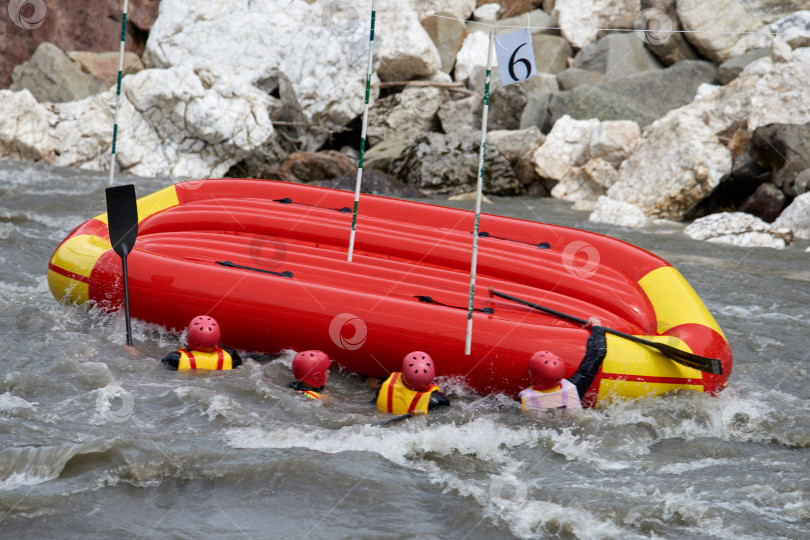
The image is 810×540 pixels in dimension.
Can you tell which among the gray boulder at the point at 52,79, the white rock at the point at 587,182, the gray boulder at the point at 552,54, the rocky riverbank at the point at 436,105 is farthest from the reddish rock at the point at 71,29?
the white rock at the point at 587,182

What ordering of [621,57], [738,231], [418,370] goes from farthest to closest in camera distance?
[621,57] < [738,231] < [418,370]

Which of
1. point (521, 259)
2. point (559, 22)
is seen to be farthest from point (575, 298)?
point (559, 22)

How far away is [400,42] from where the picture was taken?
1349cm

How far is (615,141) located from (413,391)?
7624mm

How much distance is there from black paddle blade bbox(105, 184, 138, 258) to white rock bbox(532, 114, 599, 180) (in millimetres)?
7377

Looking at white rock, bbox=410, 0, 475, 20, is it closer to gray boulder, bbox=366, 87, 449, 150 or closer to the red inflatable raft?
gray boulder, bbox=366, 87, 449, 150

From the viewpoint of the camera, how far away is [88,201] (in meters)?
9.46

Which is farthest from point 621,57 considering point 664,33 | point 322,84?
point 322,84

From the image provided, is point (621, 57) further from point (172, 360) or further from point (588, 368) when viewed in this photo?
point (172, 360)

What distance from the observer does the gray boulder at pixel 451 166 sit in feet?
36.8

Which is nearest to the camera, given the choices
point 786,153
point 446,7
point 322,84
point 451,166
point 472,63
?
point 786,153

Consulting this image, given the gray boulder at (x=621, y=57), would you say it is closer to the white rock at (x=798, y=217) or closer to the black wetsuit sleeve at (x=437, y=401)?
the white rock at (x=798, y=217)

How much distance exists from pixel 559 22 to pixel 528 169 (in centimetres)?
570

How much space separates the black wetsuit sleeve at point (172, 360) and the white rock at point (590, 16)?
42.6 feet
